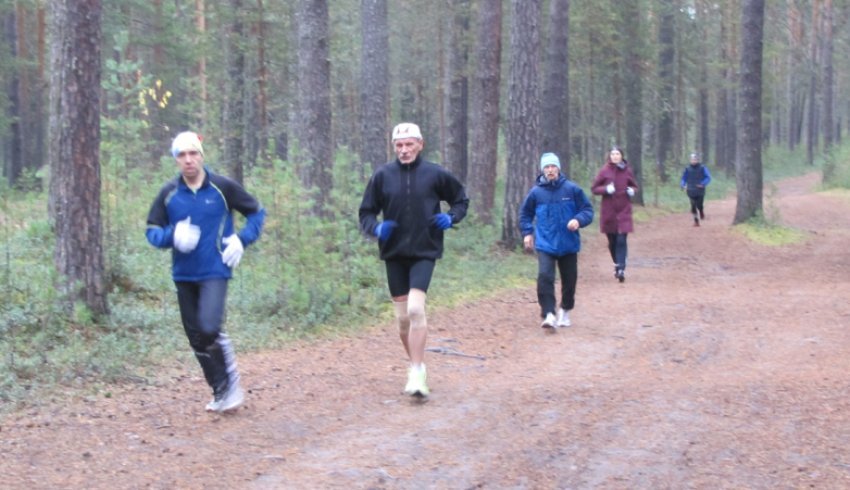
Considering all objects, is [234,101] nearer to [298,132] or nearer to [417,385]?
[298,132]

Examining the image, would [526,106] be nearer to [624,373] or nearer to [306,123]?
[306,123]

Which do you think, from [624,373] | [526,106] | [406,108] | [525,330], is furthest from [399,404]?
[406,108]

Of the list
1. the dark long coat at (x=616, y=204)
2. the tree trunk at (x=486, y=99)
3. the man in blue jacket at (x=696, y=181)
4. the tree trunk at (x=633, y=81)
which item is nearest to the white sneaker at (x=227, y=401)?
the dark long coat at (x=616, y=204)

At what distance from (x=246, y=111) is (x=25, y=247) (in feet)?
35.0

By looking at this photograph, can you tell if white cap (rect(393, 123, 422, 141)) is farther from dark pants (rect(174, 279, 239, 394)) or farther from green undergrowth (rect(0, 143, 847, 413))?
green undergrowth (rect(0, 143, 847, 413))

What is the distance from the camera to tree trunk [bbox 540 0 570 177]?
2302 centimetres

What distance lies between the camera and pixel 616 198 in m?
15.9

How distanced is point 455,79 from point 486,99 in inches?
393

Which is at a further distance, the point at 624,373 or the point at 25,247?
the point at 25,247

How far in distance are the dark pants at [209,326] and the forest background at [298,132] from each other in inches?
62.9

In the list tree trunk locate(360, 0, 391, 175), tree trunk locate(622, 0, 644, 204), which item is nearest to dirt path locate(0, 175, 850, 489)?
tree trunk locate(360, 0, 391, 175)

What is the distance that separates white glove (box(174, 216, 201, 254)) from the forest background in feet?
6.59

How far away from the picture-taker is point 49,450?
21.6ft

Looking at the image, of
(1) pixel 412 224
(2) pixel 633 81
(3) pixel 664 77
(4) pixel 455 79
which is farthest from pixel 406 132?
(3) pixel 664 77
